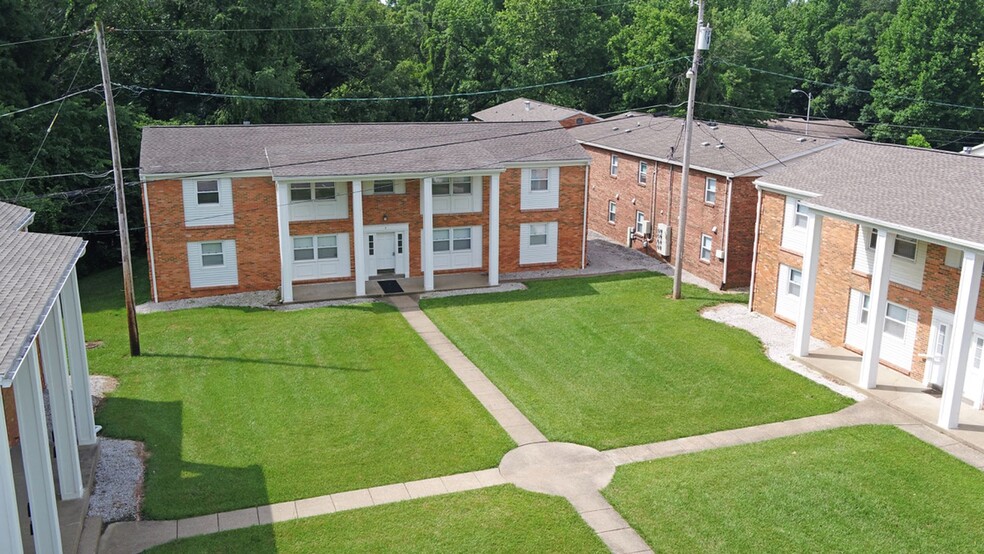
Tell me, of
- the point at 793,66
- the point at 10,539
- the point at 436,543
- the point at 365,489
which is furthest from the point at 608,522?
the point at 793,66

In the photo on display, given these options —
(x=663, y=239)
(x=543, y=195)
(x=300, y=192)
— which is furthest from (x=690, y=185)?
(x=300, y=192)

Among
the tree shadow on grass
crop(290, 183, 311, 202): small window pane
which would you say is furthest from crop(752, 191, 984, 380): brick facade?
the tree shadow on grass

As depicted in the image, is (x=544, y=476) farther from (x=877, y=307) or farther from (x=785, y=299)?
(x=785, y=299)

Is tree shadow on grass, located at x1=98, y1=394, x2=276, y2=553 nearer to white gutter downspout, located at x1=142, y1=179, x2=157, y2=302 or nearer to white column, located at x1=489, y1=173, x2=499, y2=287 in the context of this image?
white gutter downspout, located at x1=142, y1=179, x2=157, y2=302

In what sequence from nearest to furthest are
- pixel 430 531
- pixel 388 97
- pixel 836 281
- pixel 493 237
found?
pixel 430 531 → pixel 836 281 → pixel 493 237 → pixel 388 97

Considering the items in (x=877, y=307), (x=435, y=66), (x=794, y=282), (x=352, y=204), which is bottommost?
(x=794, y=282)

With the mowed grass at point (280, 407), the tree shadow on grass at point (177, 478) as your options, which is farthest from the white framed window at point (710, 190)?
the tree shadow on grass at point (177, 478)
